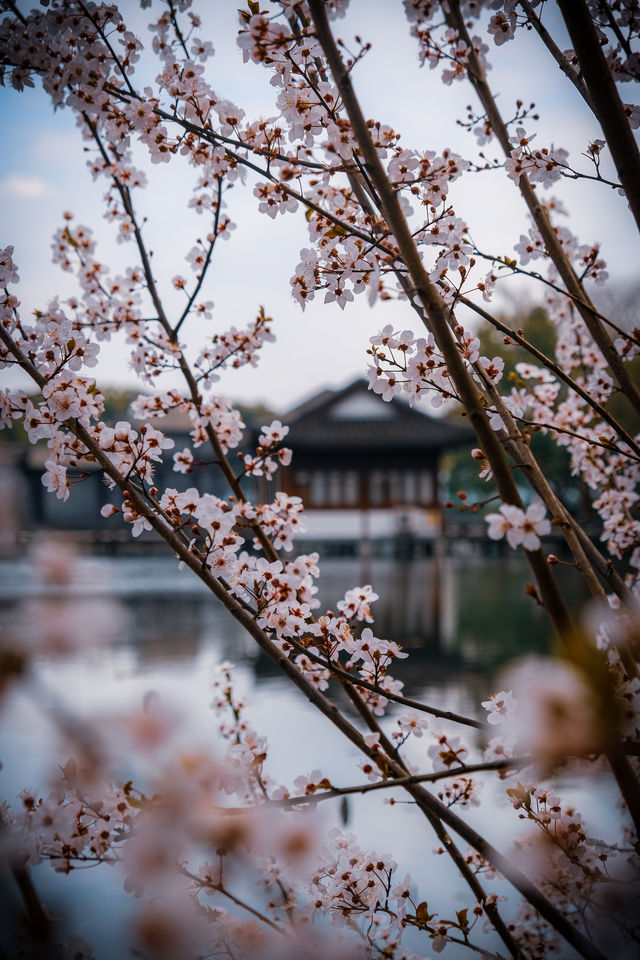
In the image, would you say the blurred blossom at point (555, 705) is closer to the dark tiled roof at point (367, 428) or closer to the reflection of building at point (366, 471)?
the dark tiled roof at point (367, 428)

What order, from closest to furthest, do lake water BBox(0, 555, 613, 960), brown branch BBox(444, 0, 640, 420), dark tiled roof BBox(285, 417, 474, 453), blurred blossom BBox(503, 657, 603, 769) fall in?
1. blurred blossom BBox(503, 657, 603, 769)
2. brown branch BBox(444, 0, 640, 420)
3. lake water BBox(0, 555, 613, 960)
4. dark tiled roof BBox(285, 417, 474, 453)

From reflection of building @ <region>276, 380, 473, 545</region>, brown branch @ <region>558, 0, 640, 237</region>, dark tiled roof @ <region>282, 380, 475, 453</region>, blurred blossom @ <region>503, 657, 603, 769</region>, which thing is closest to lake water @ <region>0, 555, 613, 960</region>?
blurred blossom @ <region>503, 657, 603, 769</region>

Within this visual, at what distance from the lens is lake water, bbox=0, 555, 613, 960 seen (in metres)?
2.28

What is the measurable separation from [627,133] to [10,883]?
1288 millimetres

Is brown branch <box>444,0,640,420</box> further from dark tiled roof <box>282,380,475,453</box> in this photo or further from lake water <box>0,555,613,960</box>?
dark tiled roof <box>282,380,475,453</box>

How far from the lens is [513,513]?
0.85 meters

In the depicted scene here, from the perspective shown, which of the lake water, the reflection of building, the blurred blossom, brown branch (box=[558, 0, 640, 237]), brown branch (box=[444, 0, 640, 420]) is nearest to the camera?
the blurred blossom

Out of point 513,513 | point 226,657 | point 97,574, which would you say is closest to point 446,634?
point 226,657

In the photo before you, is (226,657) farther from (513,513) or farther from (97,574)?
(97,574)

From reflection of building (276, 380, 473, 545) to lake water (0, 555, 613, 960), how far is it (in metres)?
5.79

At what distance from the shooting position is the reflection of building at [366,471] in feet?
69.6

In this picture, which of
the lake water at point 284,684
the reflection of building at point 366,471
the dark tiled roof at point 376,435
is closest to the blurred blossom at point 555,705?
the lake water at point 284,684

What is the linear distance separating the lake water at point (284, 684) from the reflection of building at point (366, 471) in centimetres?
579

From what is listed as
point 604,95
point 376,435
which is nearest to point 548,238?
point 604,95
